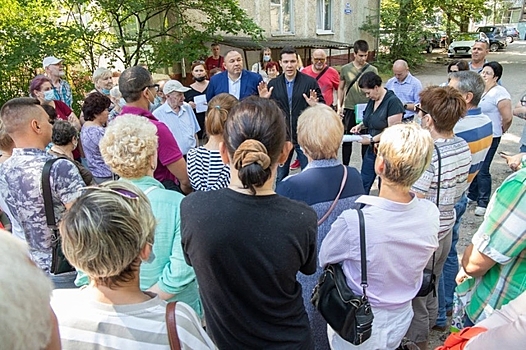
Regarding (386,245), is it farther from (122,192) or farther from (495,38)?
(495,38)

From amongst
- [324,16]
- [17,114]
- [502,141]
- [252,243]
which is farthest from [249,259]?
[324,16]

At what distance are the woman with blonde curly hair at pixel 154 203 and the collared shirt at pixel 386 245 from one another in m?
0.70

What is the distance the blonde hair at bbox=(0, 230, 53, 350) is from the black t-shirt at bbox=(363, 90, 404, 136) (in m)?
3.98

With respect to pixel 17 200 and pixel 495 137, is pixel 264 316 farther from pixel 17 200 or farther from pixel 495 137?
pixel 495 137

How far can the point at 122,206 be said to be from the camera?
1301 millimetres

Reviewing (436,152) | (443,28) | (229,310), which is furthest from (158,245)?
(443,28)

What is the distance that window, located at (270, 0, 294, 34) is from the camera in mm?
15047

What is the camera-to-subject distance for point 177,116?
4375 millimetres

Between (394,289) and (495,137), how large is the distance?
141 inches

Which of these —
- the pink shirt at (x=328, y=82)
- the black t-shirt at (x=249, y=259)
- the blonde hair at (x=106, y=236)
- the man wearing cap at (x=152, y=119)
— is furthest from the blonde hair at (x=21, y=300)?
the pink shirt at (x=328, y=82)

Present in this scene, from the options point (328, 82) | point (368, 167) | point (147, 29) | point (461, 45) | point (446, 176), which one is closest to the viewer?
point (446, 176)

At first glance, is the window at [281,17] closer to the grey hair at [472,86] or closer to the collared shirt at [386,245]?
the grey hair at [472,86]

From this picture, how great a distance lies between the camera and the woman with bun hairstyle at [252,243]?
1447mm

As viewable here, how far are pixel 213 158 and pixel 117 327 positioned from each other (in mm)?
1532
